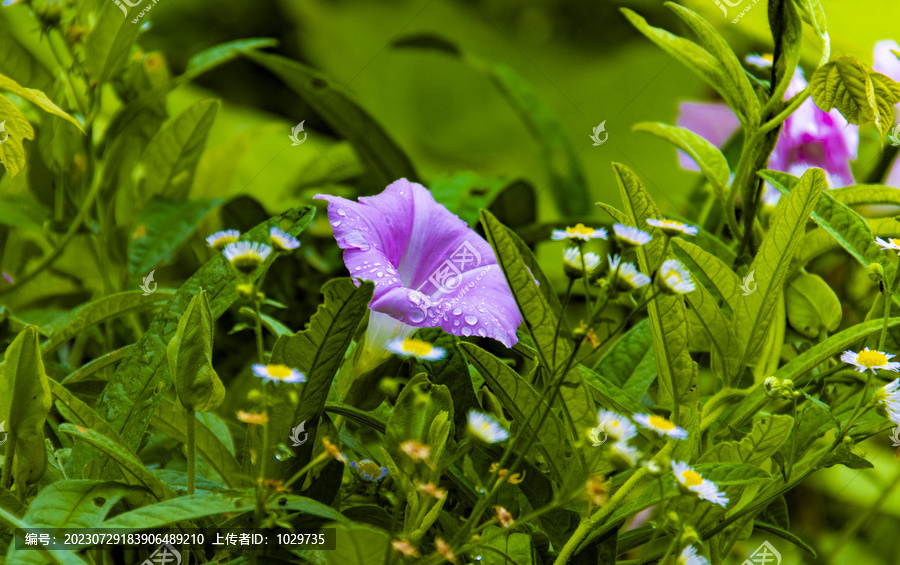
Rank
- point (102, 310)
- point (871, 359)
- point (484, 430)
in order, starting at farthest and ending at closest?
point (102, 310) < point (871, 359) < point (484, 430)

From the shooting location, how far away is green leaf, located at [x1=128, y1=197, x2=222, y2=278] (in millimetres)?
720

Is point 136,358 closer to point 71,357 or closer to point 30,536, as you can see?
point 30,536

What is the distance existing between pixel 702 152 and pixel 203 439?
0.42m

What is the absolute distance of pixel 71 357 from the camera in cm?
75

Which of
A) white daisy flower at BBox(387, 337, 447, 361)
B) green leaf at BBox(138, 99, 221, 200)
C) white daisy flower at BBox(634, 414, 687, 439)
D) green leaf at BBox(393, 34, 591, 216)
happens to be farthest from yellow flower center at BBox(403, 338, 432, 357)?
green leaf at BBox(393, 34, 591, 216)

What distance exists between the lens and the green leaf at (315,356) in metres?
0.38

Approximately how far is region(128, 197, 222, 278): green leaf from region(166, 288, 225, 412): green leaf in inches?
14.7

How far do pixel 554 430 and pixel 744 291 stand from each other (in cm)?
16

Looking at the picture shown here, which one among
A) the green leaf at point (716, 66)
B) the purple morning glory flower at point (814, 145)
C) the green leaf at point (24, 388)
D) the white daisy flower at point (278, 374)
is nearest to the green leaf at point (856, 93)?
the green leaf at point (716, 66)

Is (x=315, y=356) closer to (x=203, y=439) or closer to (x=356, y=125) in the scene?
(x=203, y=439)

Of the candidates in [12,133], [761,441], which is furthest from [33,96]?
[761,441]

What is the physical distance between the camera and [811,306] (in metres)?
0.60

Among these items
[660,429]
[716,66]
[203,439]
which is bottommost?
[203,439]

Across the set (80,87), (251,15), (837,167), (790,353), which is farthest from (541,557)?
(251,15)
